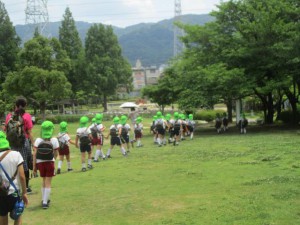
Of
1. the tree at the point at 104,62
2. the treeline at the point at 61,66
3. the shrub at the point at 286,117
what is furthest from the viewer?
the tree at the point at 104,62

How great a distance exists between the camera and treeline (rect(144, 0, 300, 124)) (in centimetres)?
2783

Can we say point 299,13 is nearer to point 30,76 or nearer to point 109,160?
point 109,160

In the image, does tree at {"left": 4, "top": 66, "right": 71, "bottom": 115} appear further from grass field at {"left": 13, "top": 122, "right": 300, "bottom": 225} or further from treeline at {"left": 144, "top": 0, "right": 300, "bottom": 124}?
grass field at {"left": 13, "top": 122, "right": 300, "bottom": 225}

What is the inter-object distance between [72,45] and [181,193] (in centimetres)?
6094

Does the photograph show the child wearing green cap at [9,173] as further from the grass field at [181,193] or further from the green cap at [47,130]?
the green cap at [47,130]

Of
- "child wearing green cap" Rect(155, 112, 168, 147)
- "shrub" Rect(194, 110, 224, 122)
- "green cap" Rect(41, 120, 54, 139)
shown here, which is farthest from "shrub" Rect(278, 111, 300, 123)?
"green cap" Rect(41, 120, 54, 139)

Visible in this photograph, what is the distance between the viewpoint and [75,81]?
67938 millimetres

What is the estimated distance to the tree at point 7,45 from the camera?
60.2 m

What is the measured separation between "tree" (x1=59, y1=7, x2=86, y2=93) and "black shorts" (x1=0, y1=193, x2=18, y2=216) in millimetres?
61337

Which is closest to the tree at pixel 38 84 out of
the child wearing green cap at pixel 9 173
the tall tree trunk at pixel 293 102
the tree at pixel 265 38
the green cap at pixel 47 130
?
the tree at pixel 265 38

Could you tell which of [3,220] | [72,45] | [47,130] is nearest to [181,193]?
[47,130]

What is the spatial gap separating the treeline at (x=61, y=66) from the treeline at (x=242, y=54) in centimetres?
2296

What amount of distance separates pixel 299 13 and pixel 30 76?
1258 inches

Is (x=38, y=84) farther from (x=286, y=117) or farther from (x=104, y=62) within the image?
(x=286, y=117)
